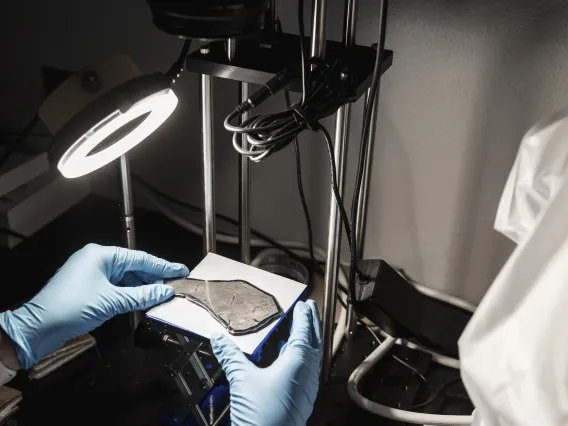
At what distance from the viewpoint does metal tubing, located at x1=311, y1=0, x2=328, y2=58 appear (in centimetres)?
83

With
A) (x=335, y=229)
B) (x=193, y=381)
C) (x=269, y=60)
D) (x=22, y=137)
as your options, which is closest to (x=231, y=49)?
(x=269, y=60)

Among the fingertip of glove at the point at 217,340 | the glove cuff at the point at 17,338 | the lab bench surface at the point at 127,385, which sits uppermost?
the fingertip of glove at the point at 217,340

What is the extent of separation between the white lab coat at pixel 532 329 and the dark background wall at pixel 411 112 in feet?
0.61

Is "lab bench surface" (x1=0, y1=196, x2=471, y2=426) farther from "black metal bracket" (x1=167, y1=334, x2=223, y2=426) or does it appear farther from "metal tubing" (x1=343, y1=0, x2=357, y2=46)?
"metal tubing" (x1=343, y1=0, x2=357, y2=46)

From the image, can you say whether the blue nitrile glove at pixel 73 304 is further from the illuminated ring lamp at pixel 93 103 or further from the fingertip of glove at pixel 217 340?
the illuminated ring lamp at pixel 93 103

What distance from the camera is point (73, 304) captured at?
0.92m

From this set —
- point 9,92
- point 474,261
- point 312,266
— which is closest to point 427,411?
point 474,261

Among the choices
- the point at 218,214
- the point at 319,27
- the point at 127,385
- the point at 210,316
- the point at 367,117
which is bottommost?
the point at 127,385

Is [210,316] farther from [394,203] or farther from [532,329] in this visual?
[394,203]

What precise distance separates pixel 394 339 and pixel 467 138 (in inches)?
15.1

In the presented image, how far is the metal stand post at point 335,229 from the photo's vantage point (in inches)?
34.8

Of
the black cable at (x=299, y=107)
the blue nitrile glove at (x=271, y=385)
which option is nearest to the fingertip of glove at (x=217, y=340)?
the blue nitrile glove at (x=271, y=385)

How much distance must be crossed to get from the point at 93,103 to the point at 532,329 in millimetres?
543

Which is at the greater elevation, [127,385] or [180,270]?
[180,270]
